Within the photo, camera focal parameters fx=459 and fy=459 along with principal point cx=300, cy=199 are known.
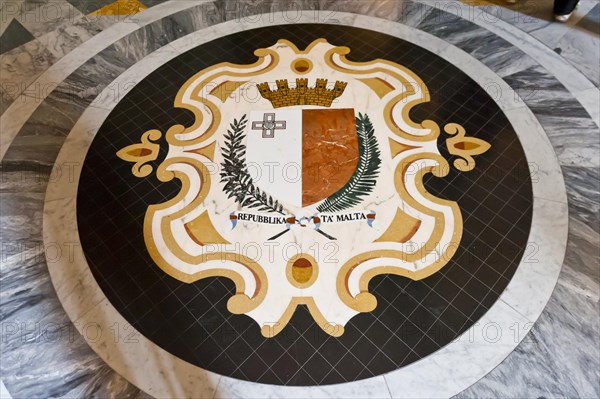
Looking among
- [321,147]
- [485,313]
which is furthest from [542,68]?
[485,313]

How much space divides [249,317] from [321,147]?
1.28 m

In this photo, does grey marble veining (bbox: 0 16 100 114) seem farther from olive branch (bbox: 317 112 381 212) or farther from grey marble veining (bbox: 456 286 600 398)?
grey marble veining (bbox: 456 286 600 398)

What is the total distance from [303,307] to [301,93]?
5.64 feet

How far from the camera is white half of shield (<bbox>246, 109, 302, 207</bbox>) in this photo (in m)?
3.00

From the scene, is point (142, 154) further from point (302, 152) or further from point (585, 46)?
point (585, 46)

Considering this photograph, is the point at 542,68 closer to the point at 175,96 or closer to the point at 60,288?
the point at 175,96

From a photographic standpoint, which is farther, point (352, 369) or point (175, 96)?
point (175, 96)

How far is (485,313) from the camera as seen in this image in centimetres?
252

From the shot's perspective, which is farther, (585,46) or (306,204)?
(585,46)

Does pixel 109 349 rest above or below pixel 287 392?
above

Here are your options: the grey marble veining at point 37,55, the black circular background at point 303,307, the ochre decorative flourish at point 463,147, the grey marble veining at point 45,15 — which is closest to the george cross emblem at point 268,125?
the black circular background at point 303,307

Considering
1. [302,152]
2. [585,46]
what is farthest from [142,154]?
[585,46]

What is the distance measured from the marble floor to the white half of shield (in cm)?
2

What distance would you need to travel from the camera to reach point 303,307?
2570 millimetres
